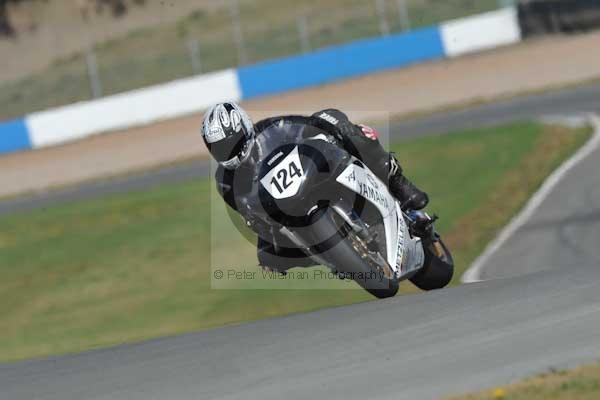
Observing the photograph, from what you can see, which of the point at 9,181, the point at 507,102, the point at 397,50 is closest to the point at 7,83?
the point at 9,181

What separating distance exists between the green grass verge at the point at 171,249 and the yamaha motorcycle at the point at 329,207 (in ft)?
10.3

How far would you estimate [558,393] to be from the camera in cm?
472

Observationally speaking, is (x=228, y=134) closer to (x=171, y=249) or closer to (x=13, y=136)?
(x=171, y=249)

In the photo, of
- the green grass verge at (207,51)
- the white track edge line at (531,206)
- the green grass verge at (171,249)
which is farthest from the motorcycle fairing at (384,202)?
the green grass verge at (207,51)

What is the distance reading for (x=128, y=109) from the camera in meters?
28.5

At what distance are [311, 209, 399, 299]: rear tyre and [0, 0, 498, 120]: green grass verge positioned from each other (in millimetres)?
22691

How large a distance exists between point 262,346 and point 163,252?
8.53 meters

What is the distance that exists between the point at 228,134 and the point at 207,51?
2477 cm

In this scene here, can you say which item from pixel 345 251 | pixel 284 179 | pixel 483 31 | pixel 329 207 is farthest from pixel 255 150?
pixel 483 31

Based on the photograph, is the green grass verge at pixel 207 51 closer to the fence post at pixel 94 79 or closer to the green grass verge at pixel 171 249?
the fence post at pixel 94 79

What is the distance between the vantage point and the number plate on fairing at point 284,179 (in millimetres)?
6723

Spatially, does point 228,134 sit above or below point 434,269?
above

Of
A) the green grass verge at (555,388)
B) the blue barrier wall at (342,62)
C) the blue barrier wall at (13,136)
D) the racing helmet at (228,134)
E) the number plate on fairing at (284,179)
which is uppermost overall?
the racing helmet at (228,134)

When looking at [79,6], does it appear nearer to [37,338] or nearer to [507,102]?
[507,102]
